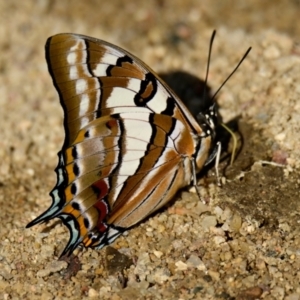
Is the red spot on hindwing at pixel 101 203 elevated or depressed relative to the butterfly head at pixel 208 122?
depressed

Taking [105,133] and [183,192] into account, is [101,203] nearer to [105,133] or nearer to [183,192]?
[105,133]

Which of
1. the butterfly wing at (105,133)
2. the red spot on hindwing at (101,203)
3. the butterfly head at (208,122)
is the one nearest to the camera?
the butterfly wing at (105,133)

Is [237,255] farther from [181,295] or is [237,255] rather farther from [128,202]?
[128,202]

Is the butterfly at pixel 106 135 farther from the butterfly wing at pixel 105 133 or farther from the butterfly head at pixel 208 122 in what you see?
the butterfly head at pixel 208 122

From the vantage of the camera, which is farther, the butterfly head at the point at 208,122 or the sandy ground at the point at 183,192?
the butterfly head at the point at 208,122

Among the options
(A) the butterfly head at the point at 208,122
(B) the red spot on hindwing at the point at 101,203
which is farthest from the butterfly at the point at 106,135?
(A) the butterfly head at the point at 208,122

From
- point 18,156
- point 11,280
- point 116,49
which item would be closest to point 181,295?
point 11,280

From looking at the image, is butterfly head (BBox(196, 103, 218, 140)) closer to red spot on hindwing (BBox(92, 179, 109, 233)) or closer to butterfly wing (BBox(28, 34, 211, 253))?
butterfly wing (BBox(28, 34, 211, 253))
